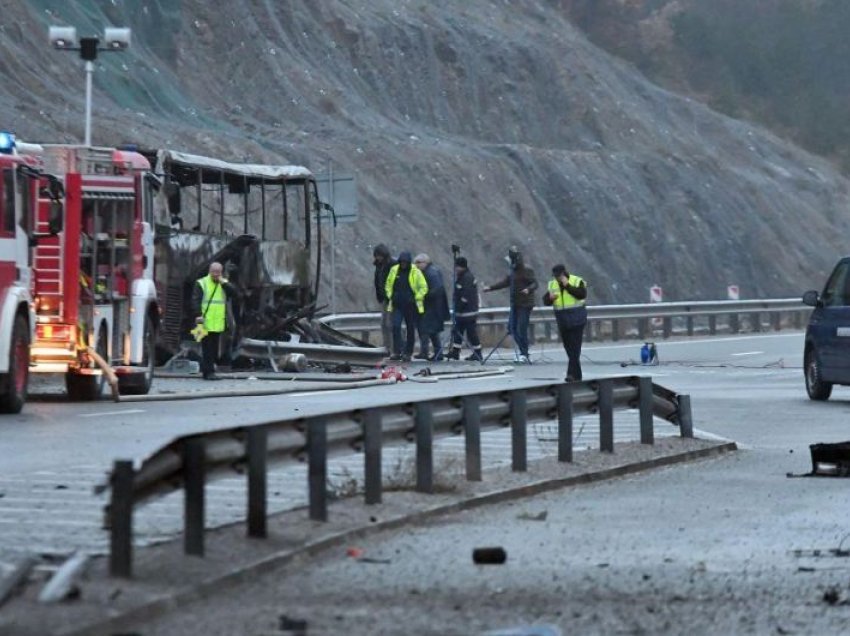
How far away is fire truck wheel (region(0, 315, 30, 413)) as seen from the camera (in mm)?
23094

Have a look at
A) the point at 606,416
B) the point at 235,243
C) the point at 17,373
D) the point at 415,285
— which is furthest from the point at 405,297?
the point at 606,416

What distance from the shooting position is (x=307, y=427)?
39.2ft

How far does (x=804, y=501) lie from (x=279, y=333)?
73.7ft

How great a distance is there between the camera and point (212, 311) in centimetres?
3047

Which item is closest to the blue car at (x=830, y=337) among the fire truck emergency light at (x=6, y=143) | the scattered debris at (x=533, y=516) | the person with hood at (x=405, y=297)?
the fire truck emergency light at (x=6, y=143)

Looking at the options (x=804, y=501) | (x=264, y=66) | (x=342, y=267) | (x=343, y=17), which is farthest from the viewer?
(x=343, y=17)

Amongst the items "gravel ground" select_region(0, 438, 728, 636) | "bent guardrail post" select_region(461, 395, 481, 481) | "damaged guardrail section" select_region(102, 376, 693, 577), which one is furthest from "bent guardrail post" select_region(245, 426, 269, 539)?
"bent guardrail post" select_region(461, 395, 481, 481)

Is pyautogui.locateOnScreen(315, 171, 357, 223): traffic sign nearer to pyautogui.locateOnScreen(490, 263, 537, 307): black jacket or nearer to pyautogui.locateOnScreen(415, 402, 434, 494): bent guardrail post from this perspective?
pyautogui.locateOnScreen(490, 263, 537, 307): black jacket

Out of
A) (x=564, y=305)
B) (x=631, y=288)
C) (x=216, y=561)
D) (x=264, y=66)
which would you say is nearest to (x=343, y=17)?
(x=264, y=66)

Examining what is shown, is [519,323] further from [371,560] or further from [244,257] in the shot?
[371,560]

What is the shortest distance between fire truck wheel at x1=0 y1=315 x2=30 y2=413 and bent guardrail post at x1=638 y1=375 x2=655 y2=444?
24.2 ft

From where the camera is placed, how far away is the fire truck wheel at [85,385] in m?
26.3

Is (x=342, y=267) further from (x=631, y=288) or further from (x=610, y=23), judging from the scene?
(x=610, y=23)

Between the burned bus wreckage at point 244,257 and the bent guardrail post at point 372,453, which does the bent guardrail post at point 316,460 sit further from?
the burned bus wreckage at point 244,257
